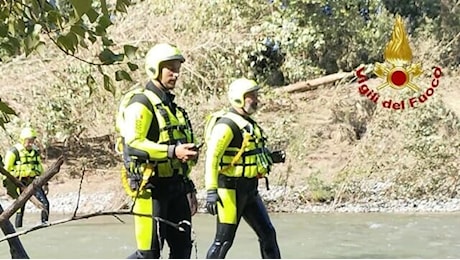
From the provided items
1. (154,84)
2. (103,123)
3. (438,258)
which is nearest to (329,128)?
(103,123)

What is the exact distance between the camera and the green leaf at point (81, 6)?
1.55 m

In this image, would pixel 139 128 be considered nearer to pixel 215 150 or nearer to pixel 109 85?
pixel 215 150

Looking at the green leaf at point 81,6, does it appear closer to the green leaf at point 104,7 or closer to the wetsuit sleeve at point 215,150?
the green leaf at point 104,7

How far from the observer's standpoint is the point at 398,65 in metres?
16.6

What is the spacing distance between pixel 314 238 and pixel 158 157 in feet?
17.1

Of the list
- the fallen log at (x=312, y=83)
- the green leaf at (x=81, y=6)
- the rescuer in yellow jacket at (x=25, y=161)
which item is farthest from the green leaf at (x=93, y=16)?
the fallen log at (x=312, y=83)

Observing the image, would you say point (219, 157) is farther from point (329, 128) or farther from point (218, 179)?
point (329, 128)

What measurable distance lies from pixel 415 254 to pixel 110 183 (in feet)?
25.4

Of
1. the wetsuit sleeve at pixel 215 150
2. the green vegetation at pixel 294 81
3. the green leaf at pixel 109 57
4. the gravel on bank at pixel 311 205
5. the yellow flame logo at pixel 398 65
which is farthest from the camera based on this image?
the yellow flame logo at pixel 398 65

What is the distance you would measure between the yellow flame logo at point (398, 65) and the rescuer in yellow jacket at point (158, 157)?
980cm

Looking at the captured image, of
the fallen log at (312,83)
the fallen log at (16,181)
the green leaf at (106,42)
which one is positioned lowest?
the fallen log at (16,181)

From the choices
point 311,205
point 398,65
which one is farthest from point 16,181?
point 398,65

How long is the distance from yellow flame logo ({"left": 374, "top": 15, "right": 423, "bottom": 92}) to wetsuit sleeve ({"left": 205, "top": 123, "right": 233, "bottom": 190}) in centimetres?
879

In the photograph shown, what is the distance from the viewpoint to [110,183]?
50.1 ft
